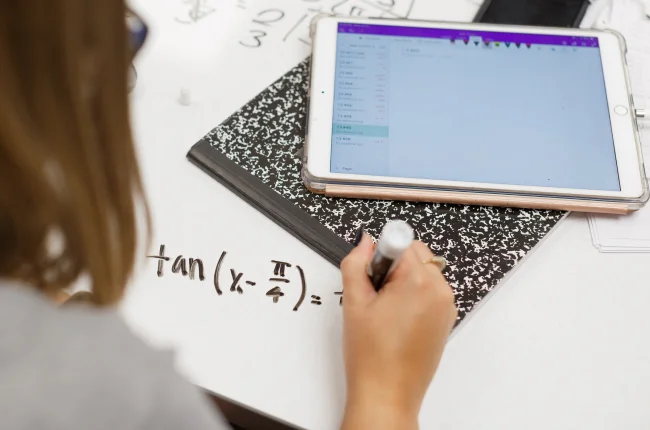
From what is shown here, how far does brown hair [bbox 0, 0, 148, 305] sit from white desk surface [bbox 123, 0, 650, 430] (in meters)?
0.14

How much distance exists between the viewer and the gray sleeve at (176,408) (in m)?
0.30

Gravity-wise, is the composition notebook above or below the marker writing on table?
above

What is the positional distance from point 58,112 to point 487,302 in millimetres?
363

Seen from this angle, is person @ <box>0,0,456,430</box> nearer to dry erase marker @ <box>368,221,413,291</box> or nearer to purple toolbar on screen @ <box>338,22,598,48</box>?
dry erase marker @ <box>368,221,413,291</box>

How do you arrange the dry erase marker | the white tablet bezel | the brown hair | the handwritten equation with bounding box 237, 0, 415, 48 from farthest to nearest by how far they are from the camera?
1. the handwritten equation with bounding box 237, 0, 415, 48
2. the white tablet bezel
3. the dry erase marker
4. the brown hair

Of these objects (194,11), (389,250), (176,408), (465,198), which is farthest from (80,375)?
(194,11)

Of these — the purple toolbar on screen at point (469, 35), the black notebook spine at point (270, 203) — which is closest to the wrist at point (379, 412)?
the black notebook spine at point (270, 203)

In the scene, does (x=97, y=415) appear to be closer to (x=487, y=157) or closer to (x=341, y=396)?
(x=341, y=396)

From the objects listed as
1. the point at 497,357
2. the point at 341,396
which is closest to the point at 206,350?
the point at 341,396

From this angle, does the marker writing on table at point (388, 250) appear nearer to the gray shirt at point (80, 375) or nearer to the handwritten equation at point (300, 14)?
the gray shirt at point (80, 375)

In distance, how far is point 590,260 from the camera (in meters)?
0.53

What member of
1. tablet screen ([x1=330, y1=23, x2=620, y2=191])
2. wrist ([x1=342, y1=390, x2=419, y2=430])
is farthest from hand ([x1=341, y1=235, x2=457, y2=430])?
tablet screen ([x1=330, y1=23, x2=620, y2=191])

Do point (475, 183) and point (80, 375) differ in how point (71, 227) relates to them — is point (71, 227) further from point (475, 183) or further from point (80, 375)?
point (475, 183)

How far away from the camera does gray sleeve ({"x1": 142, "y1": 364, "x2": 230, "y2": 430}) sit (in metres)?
0.30
